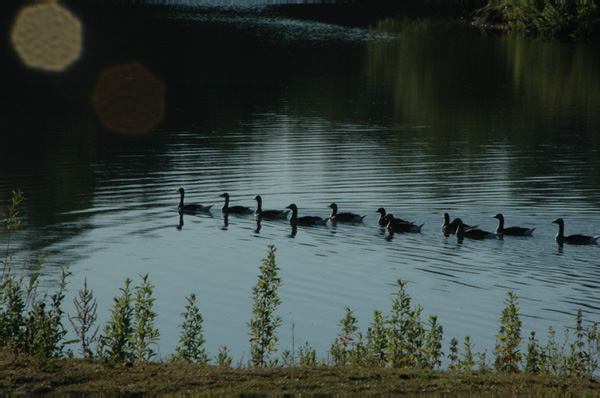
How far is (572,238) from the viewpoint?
23297mm

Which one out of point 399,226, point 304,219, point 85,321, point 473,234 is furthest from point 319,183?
point 85,321

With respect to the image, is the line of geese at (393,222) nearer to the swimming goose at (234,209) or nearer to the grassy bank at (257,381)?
the swimming goose at (234,209)

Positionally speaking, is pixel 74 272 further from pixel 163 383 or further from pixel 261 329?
pixel 163 383

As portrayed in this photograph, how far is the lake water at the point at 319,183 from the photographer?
18938 mm

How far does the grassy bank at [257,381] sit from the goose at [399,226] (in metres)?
13.7

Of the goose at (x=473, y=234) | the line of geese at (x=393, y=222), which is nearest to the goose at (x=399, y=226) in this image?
the line of geese at (x=393, y=222)

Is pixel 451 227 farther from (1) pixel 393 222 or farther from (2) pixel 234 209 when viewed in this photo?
(2) pixel 234 209

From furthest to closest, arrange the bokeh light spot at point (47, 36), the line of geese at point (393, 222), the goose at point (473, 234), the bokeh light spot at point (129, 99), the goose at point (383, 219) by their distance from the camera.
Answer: the bokeh light spot at point (47, 36)
the bokeh light spot at point (129, 99)
the goose at point (383, 219)
the goose at point (473, 234)
the line of geese at point (393, 222)

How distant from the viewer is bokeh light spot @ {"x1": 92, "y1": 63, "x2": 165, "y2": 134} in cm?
4931

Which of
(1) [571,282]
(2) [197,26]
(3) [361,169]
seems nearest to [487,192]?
(3) [361,169]

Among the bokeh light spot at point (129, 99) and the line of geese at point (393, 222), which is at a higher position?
the bokeh light spot at point (129, 99)

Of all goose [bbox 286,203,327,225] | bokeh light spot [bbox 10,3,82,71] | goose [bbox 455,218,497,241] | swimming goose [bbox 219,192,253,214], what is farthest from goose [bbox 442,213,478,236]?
bokeh light spot [bbox 10,3,82,71]

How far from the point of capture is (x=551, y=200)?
29.0m

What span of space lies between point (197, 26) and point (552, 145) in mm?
80766
